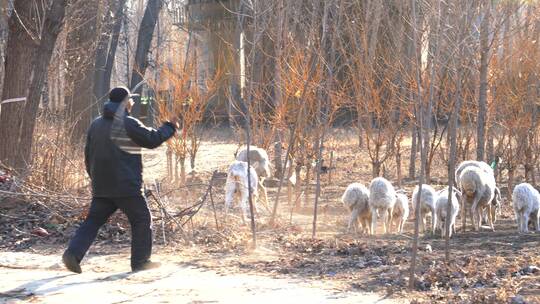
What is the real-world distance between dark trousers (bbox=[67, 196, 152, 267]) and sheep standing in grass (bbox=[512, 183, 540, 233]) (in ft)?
24.3

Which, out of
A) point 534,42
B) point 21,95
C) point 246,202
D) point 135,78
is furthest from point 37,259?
point 135,78

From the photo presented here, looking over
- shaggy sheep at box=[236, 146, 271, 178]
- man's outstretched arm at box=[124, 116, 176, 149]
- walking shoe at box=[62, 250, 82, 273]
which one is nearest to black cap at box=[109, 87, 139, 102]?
man's outstretched arm at box=[124, 116, 176, 149]

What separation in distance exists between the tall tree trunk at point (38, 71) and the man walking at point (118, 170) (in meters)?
4.81

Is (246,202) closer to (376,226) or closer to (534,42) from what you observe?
(376,226)

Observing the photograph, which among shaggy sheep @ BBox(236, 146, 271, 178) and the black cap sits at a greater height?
the black cap

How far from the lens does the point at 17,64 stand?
14.4 meters

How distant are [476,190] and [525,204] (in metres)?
0.87

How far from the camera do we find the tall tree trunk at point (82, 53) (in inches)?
843

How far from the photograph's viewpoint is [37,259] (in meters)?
10.7

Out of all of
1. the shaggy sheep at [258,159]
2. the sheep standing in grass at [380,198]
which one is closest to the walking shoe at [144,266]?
the sheep standing in grass at [380,198]

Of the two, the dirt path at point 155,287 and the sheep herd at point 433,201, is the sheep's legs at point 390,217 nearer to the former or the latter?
the sheep herd at point 433,201

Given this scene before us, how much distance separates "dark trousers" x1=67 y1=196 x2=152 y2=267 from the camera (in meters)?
9.38

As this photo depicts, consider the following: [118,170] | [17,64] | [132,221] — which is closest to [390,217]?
[17,64]

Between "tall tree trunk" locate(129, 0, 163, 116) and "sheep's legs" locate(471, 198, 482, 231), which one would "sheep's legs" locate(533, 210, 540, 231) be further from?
"tall tree trunk" locate(129, 0, 163, 116)
